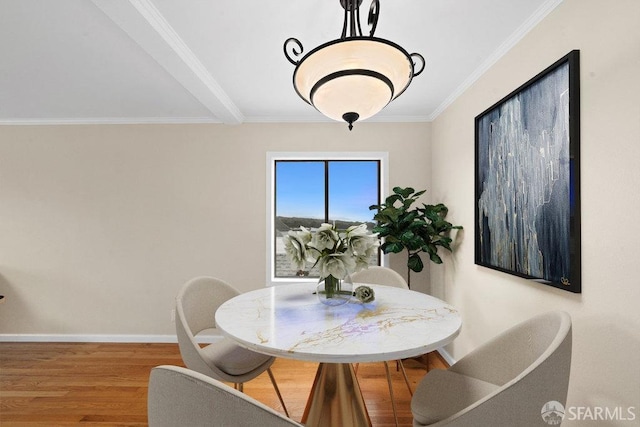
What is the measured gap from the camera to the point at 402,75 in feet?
3.90

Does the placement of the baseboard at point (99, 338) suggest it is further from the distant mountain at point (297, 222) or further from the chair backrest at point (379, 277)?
the chair backrest at point (379, 277)

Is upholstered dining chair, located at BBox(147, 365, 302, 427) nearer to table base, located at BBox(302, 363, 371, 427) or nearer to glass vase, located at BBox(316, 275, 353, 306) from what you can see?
table base, located at BBox(302, 363, 371, 427)

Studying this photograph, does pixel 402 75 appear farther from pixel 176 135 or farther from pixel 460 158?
pixel 176 135

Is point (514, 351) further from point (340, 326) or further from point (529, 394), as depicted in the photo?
point (340, 326)

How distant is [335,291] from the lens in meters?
1.47

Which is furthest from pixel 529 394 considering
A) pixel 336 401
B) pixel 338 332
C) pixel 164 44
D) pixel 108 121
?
pixel 108 121

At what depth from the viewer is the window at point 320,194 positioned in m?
3.49

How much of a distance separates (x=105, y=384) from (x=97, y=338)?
1076 mm

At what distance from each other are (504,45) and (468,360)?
1.87 m

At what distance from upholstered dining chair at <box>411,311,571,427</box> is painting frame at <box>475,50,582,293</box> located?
0.39m

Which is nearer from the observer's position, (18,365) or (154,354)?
(18,365)

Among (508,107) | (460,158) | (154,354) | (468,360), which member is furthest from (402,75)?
(154,354)

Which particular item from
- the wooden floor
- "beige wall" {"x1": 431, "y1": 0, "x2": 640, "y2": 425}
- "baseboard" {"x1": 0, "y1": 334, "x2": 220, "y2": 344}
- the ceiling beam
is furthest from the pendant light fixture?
"baseboard" {"x1": 0, "y1": 334, "x2": 220, "y2": 344}

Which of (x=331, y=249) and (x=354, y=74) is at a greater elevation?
(x=354, y=74)
